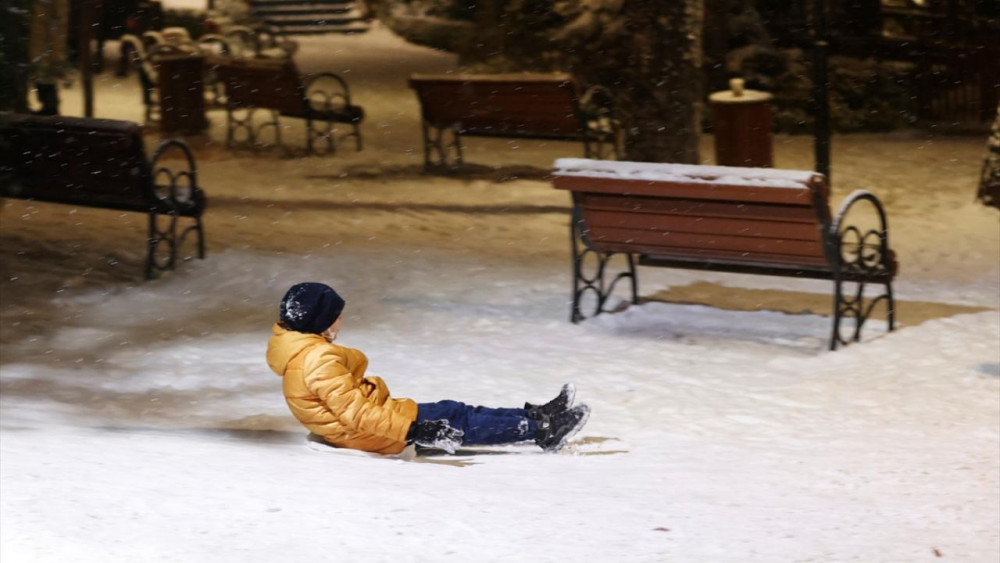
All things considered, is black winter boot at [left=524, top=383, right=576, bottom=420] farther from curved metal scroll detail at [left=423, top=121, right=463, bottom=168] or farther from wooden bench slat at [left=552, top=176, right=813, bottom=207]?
curved metal scroll detail at [left=423, top=121, right=463, bottom=168]

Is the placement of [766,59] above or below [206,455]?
above

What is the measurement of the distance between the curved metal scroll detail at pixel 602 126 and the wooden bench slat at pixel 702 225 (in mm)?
5350

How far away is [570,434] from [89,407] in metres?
2.42

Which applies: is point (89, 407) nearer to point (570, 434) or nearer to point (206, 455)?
point (206, 455)

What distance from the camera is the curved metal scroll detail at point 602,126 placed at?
14770mm

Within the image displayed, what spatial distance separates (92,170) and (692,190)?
4.32 meters

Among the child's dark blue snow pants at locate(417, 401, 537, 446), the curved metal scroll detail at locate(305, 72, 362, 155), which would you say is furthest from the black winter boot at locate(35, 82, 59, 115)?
the child's dark blue snow pants at locate(417, 401, 537, 446)

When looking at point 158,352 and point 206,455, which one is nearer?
point 206,455

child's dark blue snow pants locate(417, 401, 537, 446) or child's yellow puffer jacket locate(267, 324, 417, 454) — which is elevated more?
child's yellow puffer jacket locate(267, 324, 417, 454)

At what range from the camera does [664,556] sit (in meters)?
4.62

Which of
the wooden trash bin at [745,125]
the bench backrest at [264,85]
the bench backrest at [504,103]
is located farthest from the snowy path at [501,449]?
the bench backrest at [264,85]

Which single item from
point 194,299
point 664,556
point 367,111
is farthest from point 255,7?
point 664,556

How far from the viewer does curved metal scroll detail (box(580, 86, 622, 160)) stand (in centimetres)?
1477

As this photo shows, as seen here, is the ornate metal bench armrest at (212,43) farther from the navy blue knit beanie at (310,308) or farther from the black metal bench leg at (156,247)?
the navy blue knit beanie at (310,308)
